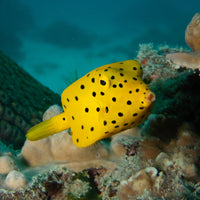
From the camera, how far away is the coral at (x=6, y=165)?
3.07m

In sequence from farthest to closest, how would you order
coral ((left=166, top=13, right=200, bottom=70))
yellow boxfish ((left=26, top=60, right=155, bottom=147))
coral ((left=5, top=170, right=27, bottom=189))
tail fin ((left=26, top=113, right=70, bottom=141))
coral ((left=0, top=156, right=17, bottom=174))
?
1. coral ((left=166, top=13, right=200, bottom=70))
2. coral ((left=0, top=156, right=17, bottom=174))
3. coral ((left=5, top=170, right=27, bottom=189))
4. tail fin ((left=26, top=113, right=70, bottom=141))
5. yellow boxfish ((left=26, top=60, right=155, bottom=147))

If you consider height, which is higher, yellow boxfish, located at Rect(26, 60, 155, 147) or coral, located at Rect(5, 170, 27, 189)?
yellow boxfish, located at Rect(26, 60, 155, 147)

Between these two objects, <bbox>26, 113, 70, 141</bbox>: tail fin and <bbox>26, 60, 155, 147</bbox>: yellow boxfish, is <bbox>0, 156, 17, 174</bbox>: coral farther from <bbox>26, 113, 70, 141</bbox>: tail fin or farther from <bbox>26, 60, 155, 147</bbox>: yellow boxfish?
<bbox>26, 60, 155, 147</bbox>: yellow boxfish

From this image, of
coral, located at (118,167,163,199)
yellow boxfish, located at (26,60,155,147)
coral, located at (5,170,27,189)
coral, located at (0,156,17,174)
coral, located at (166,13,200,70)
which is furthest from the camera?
coral, located at (166,13,200,70)

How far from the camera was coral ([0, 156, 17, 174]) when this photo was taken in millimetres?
3070

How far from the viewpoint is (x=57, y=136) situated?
3.33 metres

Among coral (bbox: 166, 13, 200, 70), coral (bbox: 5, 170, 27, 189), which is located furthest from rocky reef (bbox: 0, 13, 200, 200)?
coral (bbox: 166, 13, 200, 70)

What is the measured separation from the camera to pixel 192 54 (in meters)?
3.87

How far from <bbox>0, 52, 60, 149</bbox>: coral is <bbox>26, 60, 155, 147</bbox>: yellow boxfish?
3.55 meters

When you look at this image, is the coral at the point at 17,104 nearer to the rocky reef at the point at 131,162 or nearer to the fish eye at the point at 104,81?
the rocky reef at the point at 131,162

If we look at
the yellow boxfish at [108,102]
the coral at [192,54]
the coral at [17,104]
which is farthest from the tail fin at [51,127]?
the coral at [17,104]

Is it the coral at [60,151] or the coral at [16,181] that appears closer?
the coral at [16,181]

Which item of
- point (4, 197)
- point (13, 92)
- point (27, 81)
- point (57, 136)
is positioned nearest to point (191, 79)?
point (57, 136)

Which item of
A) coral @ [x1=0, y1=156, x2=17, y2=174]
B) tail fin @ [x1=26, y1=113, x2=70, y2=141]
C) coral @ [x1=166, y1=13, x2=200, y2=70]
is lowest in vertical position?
coral @ [x1=0, y1=156, x2=17, y2=174]
